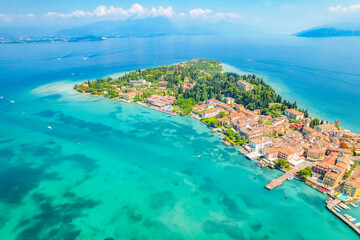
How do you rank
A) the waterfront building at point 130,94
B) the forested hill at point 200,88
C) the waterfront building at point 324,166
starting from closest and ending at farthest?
the waterfront building at point 324,166 → the forested hill at point 200,88 → the waterfront building at point 130,94

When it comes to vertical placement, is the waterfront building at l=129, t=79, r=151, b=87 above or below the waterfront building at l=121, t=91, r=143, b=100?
above

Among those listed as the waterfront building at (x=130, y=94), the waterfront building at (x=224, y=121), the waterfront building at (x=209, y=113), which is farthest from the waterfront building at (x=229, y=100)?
the waterfront building at (x=130, y=94)

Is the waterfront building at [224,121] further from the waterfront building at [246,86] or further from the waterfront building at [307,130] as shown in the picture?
the waterfront building at [246,86]

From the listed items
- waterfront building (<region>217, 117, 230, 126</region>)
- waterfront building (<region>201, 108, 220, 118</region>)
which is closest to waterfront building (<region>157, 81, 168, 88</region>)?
waterfront building (<region>201, 108, 220, 118</region>)

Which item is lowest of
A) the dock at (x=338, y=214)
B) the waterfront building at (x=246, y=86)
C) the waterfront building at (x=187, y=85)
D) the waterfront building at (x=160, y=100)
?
the dock at (x=338, y=214)

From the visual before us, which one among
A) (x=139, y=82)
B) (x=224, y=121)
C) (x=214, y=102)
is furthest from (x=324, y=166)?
(x=139, y=82)

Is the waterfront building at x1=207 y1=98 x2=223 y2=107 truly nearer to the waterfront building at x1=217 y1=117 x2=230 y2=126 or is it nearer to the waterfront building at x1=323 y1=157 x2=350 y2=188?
the waterfront building at x1=217 y1=117 x2=230 y2=126

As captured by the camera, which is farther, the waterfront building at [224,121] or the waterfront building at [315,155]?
the waterfront building at [224,121]
